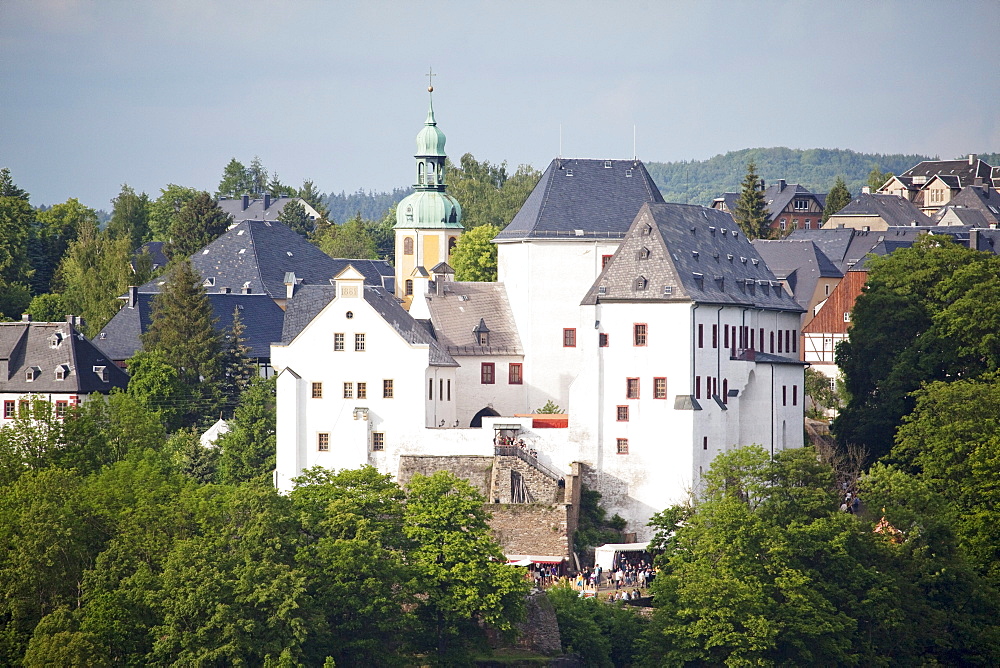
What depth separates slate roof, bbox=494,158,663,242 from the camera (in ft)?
287

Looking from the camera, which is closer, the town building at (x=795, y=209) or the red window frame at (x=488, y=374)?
the red window frame at (x=488, y=374)

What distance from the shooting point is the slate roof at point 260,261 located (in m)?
111

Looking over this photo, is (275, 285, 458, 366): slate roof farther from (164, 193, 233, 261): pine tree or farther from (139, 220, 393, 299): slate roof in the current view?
(164, 193, 233, 261): pine tree

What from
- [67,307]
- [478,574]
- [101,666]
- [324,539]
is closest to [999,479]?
[478,574]

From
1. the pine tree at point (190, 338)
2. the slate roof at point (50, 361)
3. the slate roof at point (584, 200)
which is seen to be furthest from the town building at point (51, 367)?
the slate roof at point (584, 200)

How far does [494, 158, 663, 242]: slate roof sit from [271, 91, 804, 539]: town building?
8 centimetres

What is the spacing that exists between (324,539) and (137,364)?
95.0ft

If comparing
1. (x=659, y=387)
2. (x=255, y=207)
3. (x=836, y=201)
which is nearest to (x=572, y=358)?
(x=659, y=387)

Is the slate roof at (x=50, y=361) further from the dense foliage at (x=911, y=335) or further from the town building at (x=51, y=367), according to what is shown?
the dense foliage at (x=911, y=335)

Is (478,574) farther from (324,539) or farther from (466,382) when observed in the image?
(466,382)

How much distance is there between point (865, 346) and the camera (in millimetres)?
86688

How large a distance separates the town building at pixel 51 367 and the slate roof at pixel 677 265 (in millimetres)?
24600

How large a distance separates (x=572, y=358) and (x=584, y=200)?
22.1ft

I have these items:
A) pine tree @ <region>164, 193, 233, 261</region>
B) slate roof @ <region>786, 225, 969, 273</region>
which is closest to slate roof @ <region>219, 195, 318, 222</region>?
pine tree @ <region>164, 193, 233, 261</region>
